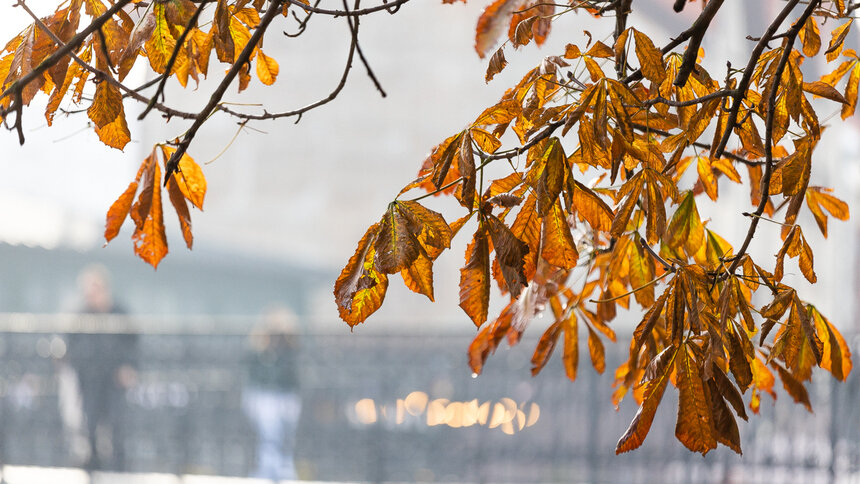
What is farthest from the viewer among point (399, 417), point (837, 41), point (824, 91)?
point (399, 417)

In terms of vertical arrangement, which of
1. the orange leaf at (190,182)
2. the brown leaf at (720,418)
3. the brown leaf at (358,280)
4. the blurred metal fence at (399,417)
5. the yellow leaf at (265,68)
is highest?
the yellow leaf at (265,68)

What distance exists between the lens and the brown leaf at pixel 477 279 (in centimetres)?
76

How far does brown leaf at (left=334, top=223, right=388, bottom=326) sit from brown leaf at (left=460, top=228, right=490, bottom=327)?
8 centimetres

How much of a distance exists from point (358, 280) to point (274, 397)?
4.27 m

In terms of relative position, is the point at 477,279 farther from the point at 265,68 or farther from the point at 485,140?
the point at 265,68

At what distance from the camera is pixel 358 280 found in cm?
75

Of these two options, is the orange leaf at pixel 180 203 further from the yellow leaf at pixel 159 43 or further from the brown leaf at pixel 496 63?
the brown leaf at pixel 496 63

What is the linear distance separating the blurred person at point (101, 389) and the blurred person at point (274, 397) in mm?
799

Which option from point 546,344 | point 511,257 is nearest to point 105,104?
point 511,257

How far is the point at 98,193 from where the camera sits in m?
14.4

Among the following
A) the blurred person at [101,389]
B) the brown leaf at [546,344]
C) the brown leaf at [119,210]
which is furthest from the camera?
the blurred person at [101,389]

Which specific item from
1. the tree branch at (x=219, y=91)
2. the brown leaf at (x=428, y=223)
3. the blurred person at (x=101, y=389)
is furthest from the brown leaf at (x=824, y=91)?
the blurred person at (x=101, y=389)

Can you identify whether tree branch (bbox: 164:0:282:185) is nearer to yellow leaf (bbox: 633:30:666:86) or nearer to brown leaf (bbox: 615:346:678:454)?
yellow leaf (bbox: 633:30:666:86)

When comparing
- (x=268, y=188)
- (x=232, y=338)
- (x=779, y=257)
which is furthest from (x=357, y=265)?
(x=268, y=188)
